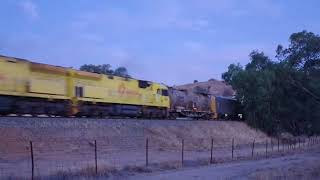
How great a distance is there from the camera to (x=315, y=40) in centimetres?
6644

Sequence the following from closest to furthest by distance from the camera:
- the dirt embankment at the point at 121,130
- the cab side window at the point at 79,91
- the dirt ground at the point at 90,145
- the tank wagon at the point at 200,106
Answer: the dirt ground at the point at 90,145 < the dirt embankment at the point at 121,130 < the cab side window at the point at 79,91 < the tank wagon at the point at 200,106

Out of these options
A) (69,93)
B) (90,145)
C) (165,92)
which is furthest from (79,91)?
(165,92)

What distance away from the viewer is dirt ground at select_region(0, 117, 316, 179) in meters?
24.7

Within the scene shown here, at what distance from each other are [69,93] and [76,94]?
74 cm

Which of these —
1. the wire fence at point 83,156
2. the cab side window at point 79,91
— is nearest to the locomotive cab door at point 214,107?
the wire fence at point 83,156

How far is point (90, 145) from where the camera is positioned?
1267 inches

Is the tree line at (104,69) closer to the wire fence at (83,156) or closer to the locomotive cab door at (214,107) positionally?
the locomotive cab door at (214,107)

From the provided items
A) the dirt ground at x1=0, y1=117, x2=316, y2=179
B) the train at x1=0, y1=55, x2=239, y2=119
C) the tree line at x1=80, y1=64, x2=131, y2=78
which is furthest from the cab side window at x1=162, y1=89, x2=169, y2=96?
the tree line at x1=80, y1=64, x2=131, y2=78

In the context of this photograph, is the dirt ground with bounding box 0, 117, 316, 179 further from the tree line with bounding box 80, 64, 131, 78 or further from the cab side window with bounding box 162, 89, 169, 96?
the tree line with bounding box 80, 64, 131, 78

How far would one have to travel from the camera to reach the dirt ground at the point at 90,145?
2466 cm

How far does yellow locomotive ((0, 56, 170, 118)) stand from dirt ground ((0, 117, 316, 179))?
6.72 ft

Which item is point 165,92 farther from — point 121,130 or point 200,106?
point 121,130

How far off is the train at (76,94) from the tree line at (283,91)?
17.4m

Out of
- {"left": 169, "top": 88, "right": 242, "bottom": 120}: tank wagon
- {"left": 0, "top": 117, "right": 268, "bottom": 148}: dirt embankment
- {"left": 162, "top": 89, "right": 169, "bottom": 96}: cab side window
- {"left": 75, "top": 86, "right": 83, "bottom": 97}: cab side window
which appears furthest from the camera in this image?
{"left": 169, "top": 88, "right": 242, "bottom": 120}: tank wagon
